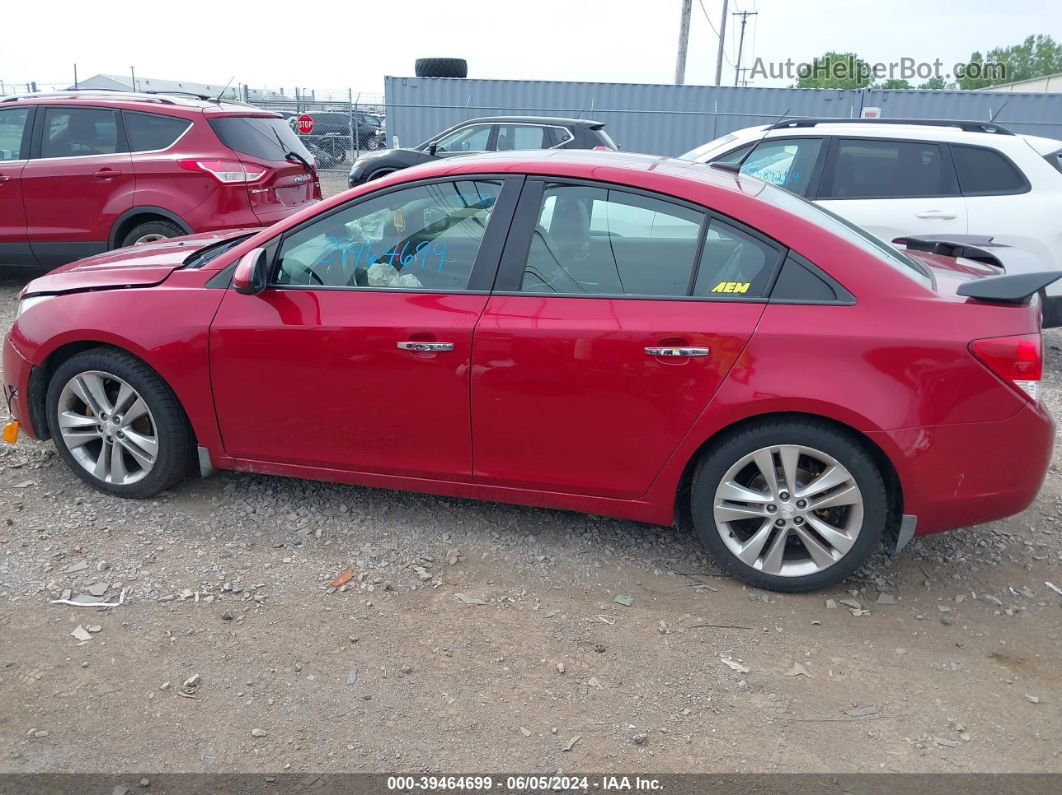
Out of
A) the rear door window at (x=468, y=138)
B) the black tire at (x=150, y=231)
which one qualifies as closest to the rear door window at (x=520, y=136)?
the rear door window at (x=468, y=138)

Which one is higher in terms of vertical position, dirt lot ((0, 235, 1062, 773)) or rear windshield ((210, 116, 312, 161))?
rear windshield ((210, 116, 312, 161))

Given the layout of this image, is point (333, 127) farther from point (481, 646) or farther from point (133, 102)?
point (481, 646)

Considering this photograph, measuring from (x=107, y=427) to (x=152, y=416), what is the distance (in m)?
0.27

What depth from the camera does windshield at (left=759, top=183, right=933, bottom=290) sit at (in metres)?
3.28

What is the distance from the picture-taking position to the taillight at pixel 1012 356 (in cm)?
302

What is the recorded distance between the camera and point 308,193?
8.39 metres

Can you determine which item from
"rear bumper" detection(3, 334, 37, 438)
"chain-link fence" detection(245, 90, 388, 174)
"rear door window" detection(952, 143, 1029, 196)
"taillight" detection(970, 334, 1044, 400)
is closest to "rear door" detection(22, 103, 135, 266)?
"rear bumper" detection(3, 334, 37, 438)

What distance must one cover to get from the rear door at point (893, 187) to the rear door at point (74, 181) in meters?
5.89

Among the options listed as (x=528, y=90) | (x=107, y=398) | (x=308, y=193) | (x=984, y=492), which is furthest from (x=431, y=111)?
(x=984, y=492)

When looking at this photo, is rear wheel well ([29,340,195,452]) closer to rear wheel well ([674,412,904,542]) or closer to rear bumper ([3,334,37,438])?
→ rear bumper ([3,334,37,438])

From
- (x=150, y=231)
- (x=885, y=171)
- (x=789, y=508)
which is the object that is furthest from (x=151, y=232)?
(x=789, y=508)

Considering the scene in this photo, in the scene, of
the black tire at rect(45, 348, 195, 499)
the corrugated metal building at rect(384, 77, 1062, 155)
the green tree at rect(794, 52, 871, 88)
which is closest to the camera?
the black tire at rect(45, 348, 195, 499)

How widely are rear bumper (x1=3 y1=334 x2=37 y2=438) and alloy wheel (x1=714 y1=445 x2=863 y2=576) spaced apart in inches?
125

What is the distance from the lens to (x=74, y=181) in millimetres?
7457
